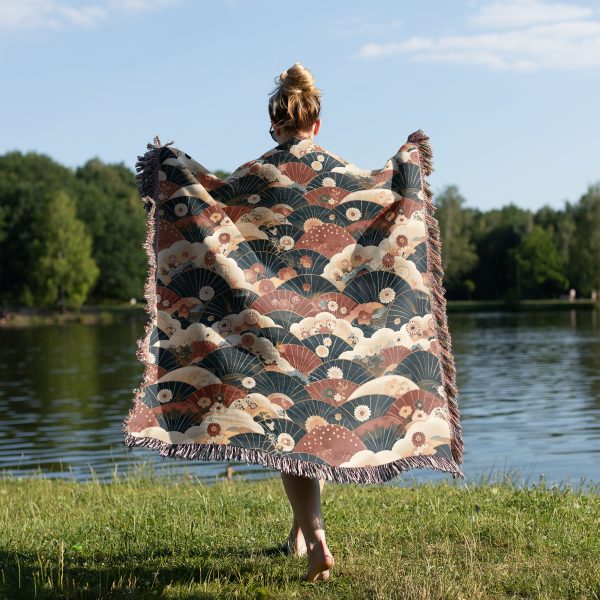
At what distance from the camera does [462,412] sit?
67.7ft

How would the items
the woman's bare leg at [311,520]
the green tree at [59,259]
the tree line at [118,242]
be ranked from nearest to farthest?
the woman's bare leg at [311,520]
the green tree at [59,259]
the tree line at [118,242]

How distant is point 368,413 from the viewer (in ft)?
15.8

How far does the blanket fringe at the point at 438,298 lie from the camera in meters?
4.99

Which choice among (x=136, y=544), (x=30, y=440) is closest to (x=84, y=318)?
(x=30, y=440)

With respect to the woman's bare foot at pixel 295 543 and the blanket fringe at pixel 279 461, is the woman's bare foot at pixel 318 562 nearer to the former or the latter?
the blanket fringe at pixel 279 461

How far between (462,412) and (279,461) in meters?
16.4

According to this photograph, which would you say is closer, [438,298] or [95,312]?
[438,298]

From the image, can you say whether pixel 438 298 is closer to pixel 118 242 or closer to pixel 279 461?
pixel 279 461

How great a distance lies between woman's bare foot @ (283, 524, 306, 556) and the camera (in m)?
5.16

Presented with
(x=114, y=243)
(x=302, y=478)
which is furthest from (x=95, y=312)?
(x=302, y=478)

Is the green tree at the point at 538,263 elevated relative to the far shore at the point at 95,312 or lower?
elevated

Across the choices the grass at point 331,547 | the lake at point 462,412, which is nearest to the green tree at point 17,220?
the lake at point 462,412

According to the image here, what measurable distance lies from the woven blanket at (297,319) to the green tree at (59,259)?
69.5 meters

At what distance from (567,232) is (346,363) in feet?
301
